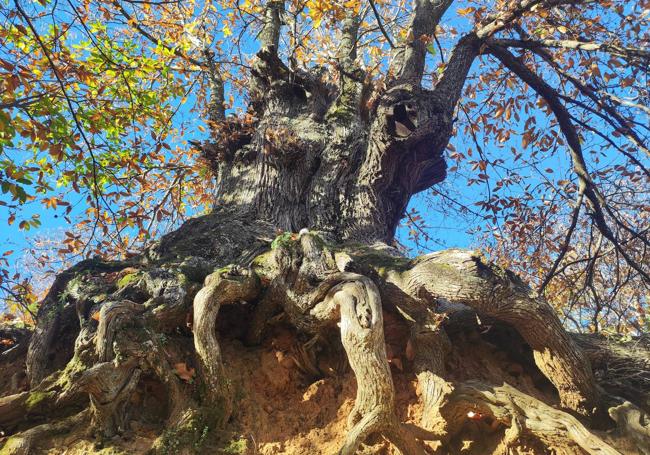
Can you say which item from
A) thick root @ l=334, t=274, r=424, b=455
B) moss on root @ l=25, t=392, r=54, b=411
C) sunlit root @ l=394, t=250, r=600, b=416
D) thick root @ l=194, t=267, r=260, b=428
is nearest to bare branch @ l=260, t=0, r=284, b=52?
thick root @ l=194, t=267, r=260, b=428

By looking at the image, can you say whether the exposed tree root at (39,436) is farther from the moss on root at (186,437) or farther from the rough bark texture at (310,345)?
the moss on root at (186,437)

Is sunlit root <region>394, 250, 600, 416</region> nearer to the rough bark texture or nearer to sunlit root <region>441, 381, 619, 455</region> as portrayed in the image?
the rough bark texture

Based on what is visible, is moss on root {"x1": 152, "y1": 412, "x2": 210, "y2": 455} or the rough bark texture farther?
the rough bark texture

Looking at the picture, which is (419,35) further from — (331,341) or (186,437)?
(186,437)

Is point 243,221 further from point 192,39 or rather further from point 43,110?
point 192,39

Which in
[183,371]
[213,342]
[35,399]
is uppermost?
[213,342]

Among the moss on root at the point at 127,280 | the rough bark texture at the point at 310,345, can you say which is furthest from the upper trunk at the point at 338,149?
the moss on root at the point at 127,280

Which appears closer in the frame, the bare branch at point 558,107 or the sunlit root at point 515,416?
the sunlit root at point 515,416

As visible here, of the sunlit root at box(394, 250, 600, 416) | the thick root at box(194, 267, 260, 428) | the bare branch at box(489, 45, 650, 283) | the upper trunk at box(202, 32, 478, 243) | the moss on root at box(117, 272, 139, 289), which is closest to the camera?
the thick root at box(194, 267, 260, 428)

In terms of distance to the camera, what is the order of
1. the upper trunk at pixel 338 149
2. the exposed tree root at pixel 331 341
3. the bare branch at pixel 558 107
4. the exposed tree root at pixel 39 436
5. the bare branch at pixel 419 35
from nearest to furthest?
the exposed tree root at pixel 39 436 < the exposed tree root at pixel 331 341 < the upper trunk at pixel 338 149 < the bare branch at pixel 558 107 < the bare branch at pixel 419 35

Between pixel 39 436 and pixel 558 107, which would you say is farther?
pixel 558 107

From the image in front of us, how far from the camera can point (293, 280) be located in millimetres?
3244

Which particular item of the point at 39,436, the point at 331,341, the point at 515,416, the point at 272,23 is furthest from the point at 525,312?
the point at 272,23

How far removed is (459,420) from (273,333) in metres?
1.46
